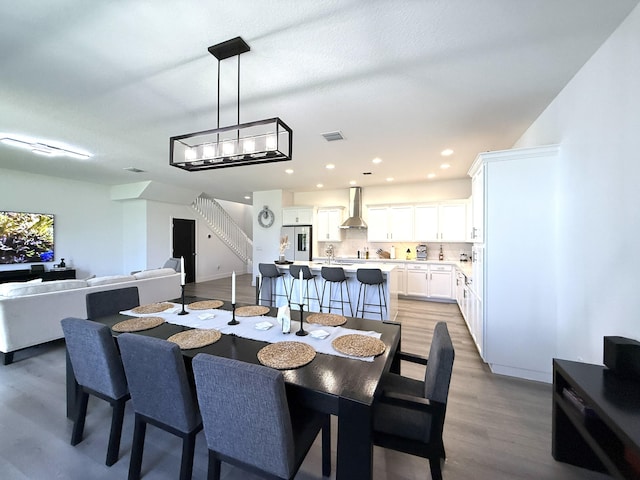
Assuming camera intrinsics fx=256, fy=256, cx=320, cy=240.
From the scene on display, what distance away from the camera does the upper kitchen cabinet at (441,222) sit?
552 cm

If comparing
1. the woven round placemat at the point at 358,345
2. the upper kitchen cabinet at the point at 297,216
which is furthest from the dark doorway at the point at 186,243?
the woven round placemat at the point at 358,345

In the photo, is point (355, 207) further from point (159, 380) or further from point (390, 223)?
point (159, 380)

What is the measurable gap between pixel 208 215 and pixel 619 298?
30.6ft

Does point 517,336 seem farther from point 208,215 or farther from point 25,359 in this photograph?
point 208,215

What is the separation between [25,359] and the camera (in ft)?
9.71

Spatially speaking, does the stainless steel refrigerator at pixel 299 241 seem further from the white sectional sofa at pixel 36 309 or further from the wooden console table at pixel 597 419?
the wooden console table at pixel 597 419

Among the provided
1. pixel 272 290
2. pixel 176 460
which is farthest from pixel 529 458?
pixel 272 290

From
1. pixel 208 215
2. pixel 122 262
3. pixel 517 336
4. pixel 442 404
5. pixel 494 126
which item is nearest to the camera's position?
pixel 442 404

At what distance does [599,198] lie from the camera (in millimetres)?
1924

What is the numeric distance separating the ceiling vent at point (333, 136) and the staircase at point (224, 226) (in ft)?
20.8

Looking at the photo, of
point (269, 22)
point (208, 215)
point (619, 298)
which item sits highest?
point (269, 22)

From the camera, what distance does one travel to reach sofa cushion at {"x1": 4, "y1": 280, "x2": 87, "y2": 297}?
9.73 feet

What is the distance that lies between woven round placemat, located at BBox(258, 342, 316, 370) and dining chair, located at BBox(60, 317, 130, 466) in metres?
0.93

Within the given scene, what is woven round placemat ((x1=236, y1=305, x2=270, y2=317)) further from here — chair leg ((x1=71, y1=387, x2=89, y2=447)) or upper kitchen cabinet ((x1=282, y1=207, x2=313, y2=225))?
upper kitchen cabinet ((x1=282, y1=207, x2=313, y2=225))
